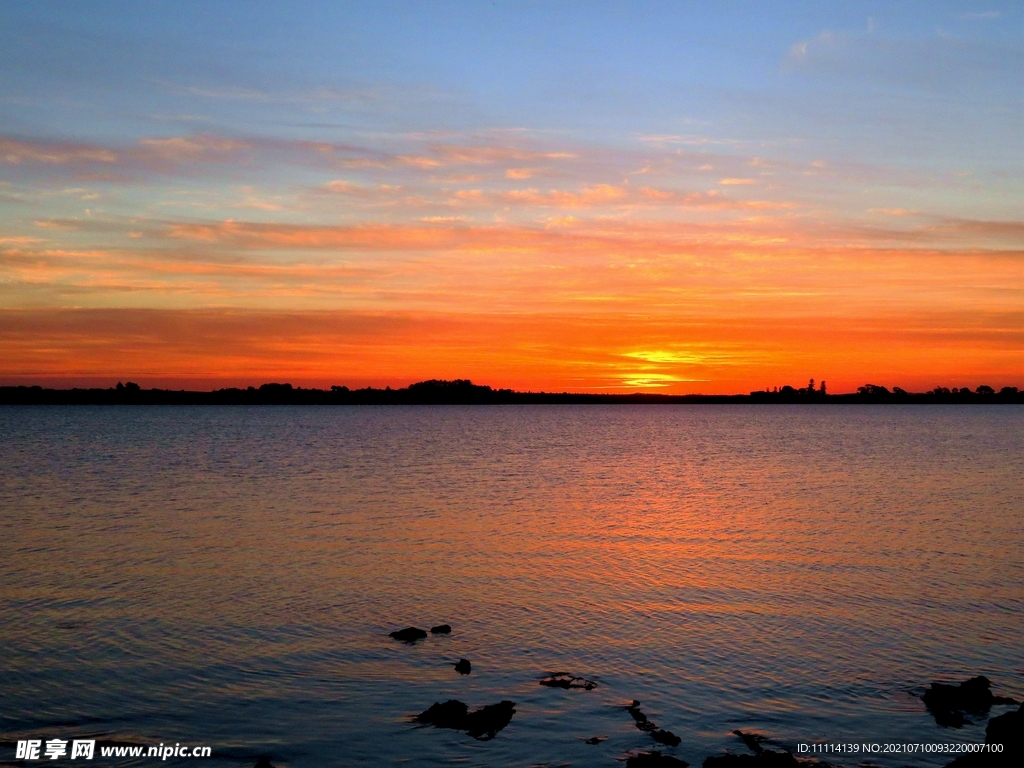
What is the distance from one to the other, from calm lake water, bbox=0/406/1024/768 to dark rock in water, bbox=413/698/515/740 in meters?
0.25

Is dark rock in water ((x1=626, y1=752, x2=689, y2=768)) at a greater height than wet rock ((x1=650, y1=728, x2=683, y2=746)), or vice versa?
dark rock in water ((x1=626, y1=752, x2=689, y2=768))

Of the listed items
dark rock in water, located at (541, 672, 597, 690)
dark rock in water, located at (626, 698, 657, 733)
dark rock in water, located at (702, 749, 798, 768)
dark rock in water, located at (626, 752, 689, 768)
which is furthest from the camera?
dark rock in water, located at (541, 672, 597, 690)

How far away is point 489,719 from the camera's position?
1434cm

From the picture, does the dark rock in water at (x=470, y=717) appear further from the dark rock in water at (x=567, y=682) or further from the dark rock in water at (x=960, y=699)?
the dark rock in water at (x=960, y=699)

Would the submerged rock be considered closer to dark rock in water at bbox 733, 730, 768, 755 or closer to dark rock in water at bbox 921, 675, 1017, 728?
dark rock in water at bbox 733, 730, 768, 755

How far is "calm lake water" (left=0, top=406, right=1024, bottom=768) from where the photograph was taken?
14422mm

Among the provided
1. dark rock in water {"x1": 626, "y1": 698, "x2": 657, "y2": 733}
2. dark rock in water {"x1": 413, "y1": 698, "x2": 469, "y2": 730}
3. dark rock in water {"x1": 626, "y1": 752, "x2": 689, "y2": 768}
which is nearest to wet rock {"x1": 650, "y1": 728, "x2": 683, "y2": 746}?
dark rock in water {"x1": 626, "y1": 698, "x2": 657, "y2": 733}

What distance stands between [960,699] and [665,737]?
5.66 metres

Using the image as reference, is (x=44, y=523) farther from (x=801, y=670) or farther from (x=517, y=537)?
(x=801, y=670)

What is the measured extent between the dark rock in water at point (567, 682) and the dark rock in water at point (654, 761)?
3362 mm

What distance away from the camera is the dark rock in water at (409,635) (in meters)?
19.2

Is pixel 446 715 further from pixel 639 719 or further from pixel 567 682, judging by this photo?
pixel 639 719

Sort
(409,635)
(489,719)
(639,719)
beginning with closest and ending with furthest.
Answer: (489,719) → (639,719) → (409,635)

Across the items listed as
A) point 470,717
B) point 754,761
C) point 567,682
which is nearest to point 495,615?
point 567,682
